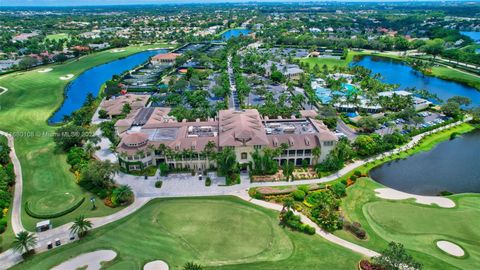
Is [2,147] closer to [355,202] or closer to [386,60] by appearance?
[355,202]

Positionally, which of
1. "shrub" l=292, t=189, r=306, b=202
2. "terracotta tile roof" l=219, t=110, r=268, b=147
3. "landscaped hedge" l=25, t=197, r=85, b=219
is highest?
"terracotta tile roof" l=219, t=110, r=268, b=147

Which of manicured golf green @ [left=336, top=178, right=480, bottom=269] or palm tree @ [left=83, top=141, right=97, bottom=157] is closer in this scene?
manicured golf green @ [left=336, top=178, right=480, bottom=269]

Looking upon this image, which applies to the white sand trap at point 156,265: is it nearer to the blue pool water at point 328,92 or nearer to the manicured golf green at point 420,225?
the manicured golf green at point 420,225

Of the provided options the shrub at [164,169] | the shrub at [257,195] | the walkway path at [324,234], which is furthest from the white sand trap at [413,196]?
the shrub at [164,169]

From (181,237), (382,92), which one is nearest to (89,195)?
(181,237)

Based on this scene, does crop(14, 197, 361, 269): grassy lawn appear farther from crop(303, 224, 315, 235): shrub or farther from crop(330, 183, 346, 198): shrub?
crop(330, 183, 346, 198): shrub

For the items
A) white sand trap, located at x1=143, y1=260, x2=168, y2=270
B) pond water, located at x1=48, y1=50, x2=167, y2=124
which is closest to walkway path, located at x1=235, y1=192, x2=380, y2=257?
white sand trap, located at x1=143, y1=260, x2=168, y2=270
